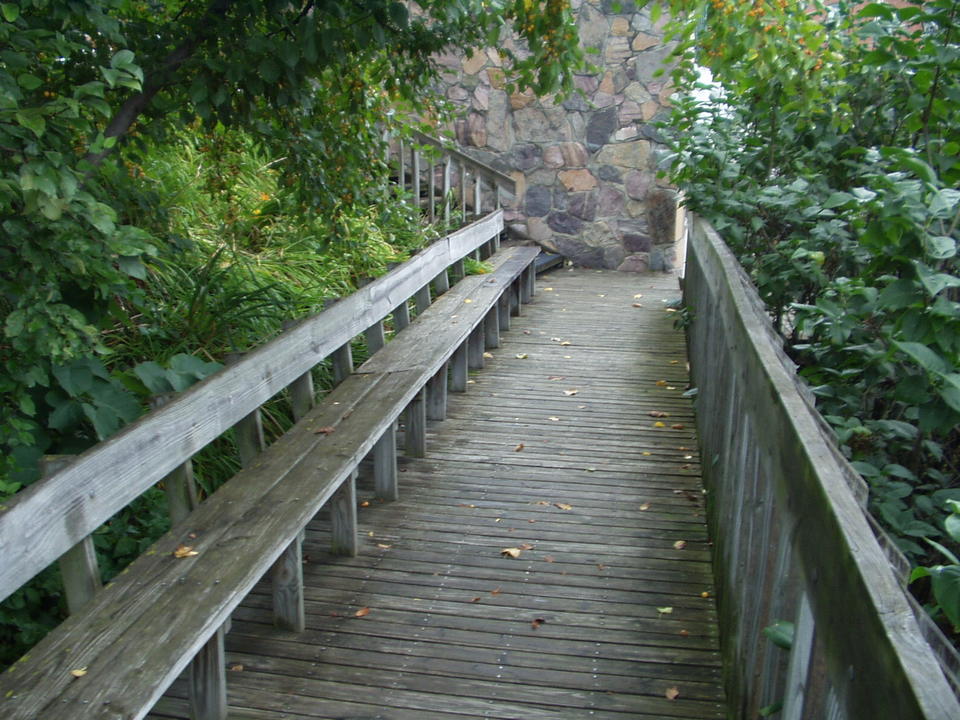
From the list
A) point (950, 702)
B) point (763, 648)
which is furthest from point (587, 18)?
point (950, 702)

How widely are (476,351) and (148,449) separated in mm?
4174

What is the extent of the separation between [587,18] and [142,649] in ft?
29.7

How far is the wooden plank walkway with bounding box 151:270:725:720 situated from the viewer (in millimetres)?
3020

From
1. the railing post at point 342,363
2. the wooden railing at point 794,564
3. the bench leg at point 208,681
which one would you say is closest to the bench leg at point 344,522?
the railing post at point 342,363

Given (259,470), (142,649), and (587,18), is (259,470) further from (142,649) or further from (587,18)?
(587,18)

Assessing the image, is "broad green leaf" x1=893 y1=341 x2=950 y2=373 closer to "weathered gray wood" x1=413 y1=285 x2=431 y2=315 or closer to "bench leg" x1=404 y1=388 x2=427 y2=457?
"bench leg" x1=404 y1=388 x2=427 y2=457

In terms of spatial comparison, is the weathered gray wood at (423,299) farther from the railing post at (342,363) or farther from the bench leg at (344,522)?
the bench leg at (344,522)

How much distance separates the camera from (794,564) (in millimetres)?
1935

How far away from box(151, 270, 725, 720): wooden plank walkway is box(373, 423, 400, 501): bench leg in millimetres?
71

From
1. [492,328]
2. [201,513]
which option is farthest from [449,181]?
[201,513]

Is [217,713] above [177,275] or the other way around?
the other way around

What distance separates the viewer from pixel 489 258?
343 inches

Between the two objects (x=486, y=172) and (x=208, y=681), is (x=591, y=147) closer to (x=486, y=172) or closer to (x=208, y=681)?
(x=486, y=172)

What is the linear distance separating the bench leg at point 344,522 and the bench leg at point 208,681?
1143 mm
